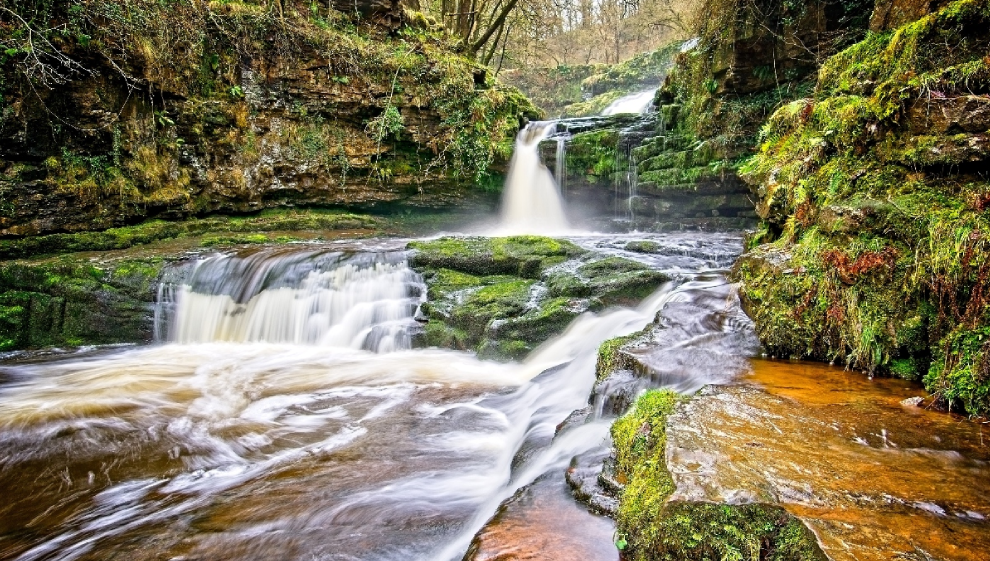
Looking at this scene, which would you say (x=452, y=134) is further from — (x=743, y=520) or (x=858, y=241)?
(x=743, y=520)

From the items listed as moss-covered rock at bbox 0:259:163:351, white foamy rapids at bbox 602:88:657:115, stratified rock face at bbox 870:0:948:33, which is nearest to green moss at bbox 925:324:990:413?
stratified rock face at bbox 870:0:948:33

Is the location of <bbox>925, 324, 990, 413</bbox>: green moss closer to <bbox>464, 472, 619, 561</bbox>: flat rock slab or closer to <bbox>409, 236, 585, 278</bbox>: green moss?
<bbox>464, 472, 619, 561</bbox>: flat rock slab

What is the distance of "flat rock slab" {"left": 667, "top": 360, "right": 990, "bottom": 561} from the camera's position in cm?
156

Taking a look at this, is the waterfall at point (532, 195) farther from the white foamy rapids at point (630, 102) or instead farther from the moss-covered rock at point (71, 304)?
the white foamy rapids at point (630, 102)

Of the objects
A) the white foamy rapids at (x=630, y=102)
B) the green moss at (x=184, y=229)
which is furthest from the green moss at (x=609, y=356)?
the white foamy rapids at (x=630, y=102)

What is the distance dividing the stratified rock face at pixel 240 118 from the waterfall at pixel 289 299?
111 inches

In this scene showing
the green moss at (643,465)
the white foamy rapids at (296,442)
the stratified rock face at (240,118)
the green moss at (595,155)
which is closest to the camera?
the green moss at (643,465)

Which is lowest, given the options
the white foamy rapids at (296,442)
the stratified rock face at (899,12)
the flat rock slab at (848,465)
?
the white foamy rapids at (296,442)

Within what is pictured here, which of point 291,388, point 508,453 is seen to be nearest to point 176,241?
point 291,388

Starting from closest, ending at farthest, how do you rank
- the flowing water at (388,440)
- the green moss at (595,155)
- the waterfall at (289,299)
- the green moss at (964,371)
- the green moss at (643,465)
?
1. the green moss at (643,465)
2. the flowing water at (388,440)
3. the green moss at (964,371)
4. the waterfall at (289,299)
5. the green moss at (595,155)

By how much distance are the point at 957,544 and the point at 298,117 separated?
469 inches

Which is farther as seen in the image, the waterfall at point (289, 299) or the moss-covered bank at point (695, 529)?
the waterfall at point (289, 299)

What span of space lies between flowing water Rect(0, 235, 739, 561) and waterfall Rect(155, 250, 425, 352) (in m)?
0.03

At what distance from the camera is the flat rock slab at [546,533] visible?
2006mm
